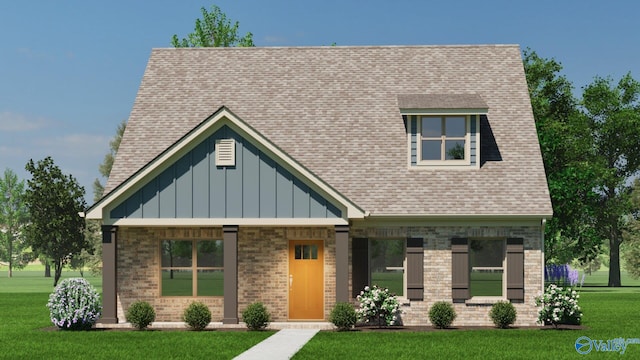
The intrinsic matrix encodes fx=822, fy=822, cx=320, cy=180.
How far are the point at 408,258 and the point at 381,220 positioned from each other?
1.42 meters

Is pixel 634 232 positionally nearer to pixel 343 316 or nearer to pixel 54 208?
pixel 54 208

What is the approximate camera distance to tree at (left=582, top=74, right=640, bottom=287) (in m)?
66.9

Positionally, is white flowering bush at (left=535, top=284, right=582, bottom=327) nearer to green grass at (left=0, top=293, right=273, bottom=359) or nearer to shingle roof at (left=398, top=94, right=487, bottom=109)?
shingle roof at (left=398, top=94, right=487, bottom=109)

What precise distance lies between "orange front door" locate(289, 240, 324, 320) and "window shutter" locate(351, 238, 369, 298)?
38.7 inches

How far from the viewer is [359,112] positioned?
29.0 m

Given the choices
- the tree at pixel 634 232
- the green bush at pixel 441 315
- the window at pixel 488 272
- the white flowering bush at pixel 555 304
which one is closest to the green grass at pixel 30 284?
the green bush at pixel 441 315

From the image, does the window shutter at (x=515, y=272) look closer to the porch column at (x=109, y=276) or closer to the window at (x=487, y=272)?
the window at (x=487, y=272)

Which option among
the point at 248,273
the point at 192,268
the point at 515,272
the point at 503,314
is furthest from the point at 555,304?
the point at 192,268

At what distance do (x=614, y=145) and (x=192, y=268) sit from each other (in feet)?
170

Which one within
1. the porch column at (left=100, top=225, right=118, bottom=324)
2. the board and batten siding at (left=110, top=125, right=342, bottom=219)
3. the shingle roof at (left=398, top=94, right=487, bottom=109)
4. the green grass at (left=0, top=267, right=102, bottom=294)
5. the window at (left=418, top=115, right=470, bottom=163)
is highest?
the shingle roof at (left=398, top=94, right=487, bottom=109)

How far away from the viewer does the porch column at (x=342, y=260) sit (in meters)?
24.0

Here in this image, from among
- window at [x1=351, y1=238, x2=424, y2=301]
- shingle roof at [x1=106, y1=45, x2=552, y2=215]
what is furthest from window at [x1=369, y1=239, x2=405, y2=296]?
shingle roof at [x1=106, y1=45, x2=552, y2=215]

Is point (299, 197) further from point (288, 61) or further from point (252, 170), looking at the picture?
point (288, 61)

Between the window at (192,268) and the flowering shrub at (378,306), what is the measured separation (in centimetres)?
450
